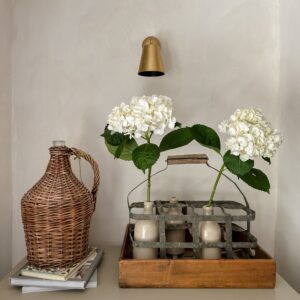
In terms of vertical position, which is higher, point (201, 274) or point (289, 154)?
point (289, 154)

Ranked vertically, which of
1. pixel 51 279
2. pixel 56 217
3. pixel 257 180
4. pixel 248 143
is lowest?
pixel 51 279

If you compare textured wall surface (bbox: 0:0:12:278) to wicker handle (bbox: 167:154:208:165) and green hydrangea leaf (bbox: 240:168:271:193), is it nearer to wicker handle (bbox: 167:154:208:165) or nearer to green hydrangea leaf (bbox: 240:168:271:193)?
wicker handle (bbox: 167:154:208:165)

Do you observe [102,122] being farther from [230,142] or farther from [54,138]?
[230,142]

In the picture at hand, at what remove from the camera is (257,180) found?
928 millimetres

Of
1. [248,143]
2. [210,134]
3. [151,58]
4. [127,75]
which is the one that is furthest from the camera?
[127,75]

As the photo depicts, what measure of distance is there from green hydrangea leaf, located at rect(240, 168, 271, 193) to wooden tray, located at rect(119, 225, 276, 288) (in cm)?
20

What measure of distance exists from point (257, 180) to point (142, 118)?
1.20 feet

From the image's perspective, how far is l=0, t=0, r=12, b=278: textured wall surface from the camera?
121 centimetres

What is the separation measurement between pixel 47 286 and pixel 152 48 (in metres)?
0.83

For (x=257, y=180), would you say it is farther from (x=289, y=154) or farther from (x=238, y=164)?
(x=289, y=154)

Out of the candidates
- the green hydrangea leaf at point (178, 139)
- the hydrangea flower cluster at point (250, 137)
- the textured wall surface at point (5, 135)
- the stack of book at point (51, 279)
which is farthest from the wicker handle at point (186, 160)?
the textured wall surface at point (5, 135)

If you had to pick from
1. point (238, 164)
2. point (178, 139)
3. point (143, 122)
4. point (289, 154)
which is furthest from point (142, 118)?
point (289, 154)

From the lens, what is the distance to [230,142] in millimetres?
851

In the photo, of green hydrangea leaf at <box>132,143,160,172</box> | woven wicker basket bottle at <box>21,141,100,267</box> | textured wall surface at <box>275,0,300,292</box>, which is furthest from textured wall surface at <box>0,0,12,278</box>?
textured wall surface at <box>275,0,300,292</box>
